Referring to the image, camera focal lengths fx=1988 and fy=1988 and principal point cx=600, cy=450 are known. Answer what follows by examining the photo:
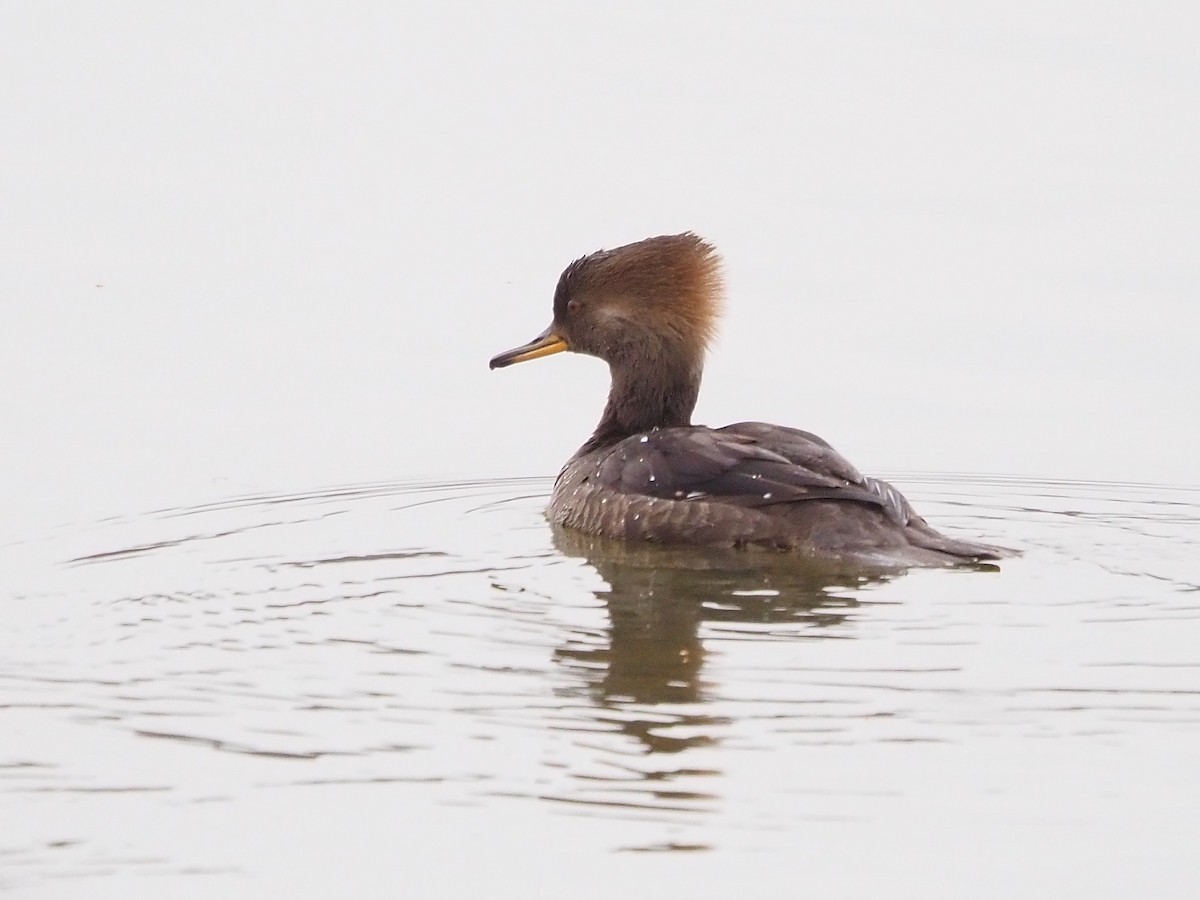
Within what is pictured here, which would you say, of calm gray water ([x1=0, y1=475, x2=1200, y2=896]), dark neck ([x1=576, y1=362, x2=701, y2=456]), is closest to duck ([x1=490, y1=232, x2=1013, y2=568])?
dark neck ([x1=576, y1=362, x2=701, y2=456])

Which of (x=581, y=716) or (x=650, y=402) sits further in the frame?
(x=650, y=402)

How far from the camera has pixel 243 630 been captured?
7.36m

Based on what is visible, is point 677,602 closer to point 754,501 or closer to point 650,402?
point 754,501

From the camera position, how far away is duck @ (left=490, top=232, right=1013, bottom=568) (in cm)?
874

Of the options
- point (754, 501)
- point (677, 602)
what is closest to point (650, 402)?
point (754, 501)

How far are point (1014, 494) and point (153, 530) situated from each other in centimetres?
428

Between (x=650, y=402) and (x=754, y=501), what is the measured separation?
58.3 inches

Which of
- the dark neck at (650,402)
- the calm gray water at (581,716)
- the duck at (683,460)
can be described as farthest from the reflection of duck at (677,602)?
the dark neck at (650,402)

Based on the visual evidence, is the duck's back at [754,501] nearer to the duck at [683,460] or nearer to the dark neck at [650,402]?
the duck at [683,460]

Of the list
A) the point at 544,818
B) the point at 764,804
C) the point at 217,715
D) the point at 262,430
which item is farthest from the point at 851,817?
the point at 262,430

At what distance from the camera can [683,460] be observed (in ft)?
30.1

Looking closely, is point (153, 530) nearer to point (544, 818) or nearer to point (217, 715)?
point (217, 715)

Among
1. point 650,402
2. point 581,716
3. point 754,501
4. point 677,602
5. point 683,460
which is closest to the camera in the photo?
point 581,716

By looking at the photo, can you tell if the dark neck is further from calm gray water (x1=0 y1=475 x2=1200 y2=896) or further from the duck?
calm gray water (x1=0 y1=475 x2=1200 y2=896)
